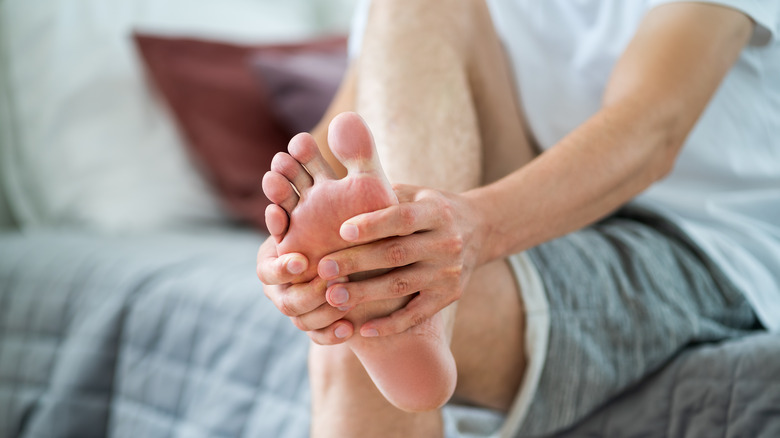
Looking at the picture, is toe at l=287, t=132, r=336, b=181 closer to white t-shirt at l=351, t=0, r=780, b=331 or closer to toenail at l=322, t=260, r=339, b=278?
toenail at l=322, t=260, r=339, b=278

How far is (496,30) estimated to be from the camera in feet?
2.95

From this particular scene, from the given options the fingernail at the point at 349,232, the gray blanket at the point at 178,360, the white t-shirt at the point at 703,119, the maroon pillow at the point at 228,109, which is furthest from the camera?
the maroon pillow at the point at 228,109

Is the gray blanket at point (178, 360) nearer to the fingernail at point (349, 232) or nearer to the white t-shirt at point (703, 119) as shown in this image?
the white t-shirt at point (703, 119)

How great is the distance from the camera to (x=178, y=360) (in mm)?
939

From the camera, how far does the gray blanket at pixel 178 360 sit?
2.20 feet

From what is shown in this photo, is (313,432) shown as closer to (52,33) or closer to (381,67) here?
(381,67)

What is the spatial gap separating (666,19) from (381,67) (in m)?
0.28

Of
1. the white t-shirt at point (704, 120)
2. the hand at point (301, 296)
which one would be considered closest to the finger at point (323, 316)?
the hand at point (301, 296)

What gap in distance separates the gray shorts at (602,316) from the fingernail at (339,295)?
25cm

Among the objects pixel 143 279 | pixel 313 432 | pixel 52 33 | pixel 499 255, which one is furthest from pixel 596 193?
pixel 52 33

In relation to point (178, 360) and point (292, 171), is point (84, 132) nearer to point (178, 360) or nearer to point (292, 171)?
point (178, 360)

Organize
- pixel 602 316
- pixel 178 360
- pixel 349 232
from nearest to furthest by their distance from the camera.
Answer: pixel 349 232 < pixel 602 316 < pixel 178 360

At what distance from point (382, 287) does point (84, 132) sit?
1026mm

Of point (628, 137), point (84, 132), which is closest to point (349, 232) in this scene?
point (628, 137)
